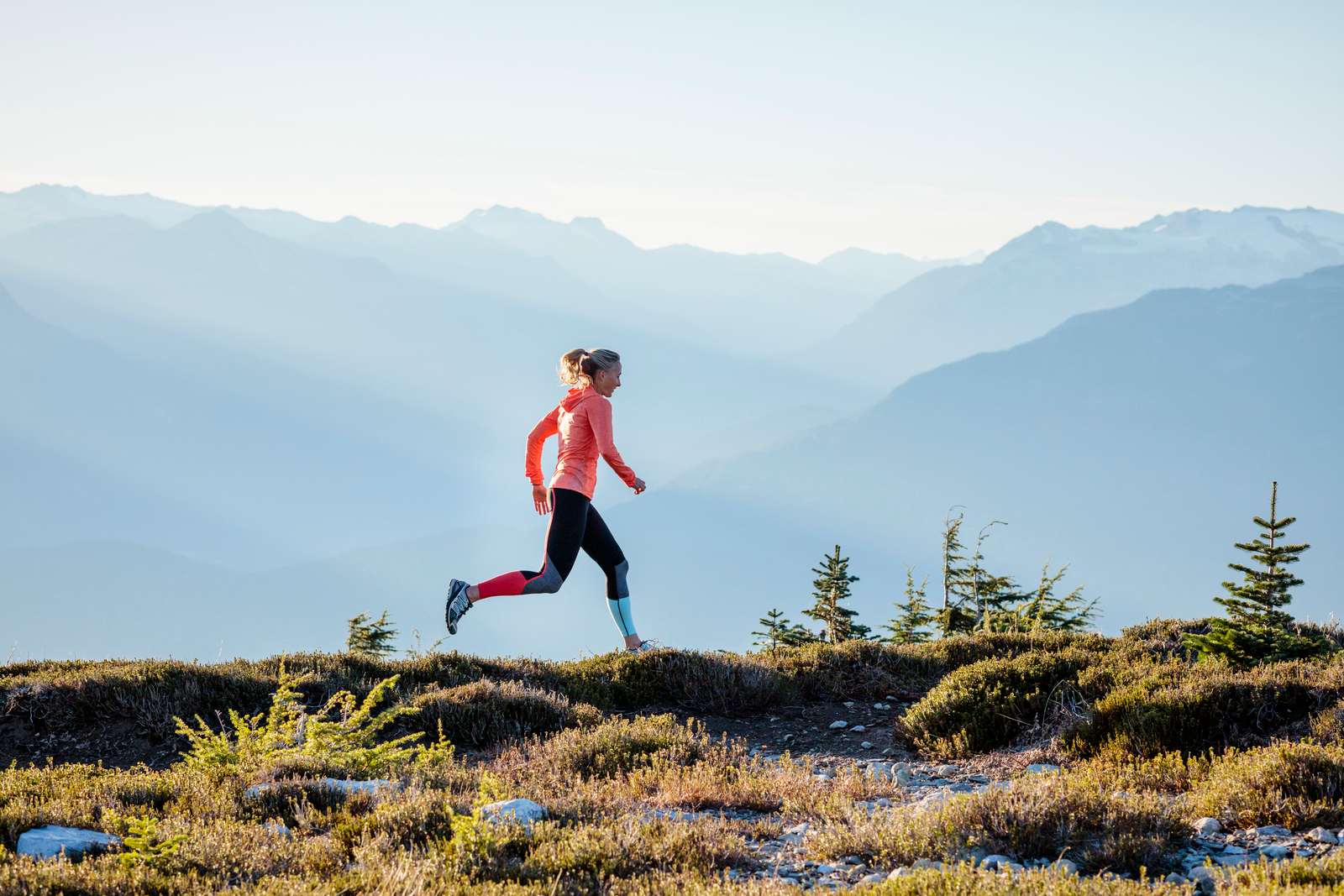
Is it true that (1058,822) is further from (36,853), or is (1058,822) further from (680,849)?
(36,853)

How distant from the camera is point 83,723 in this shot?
6.89 metres

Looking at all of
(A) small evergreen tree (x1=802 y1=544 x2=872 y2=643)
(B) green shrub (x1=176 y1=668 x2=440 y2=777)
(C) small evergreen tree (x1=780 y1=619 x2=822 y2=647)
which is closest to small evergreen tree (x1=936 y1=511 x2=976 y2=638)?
(A) small evergreen tree (x1=802 y1=544 x2=872 y2=643)

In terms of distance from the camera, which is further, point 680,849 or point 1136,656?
point 1136,656

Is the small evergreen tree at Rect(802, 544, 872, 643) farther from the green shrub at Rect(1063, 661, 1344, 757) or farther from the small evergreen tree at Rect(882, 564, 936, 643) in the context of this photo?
the green shrub at Rect(1063, 661, 1344, 757)

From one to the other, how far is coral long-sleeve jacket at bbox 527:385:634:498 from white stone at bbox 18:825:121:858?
456 cm

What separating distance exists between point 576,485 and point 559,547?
574 mm

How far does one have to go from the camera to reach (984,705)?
6.36 m

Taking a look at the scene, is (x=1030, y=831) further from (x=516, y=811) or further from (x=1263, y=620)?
(x=1263, y=620)

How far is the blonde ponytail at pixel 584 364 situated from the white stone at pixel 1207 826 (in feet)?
17.8

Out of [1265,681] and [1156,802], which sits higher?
[1265,681]

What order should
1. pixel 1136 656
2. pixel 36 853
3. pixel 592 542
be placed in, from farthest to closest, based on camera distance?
pixel 592 542 < pixel 1136 656 < pixel 36 853

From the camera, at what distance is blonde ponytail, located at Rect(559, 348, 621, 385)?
8.14 metres

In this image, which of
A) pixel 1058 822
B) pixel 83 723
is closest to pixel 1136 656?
pixel 1058 822

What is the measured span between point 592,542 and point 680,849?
467 cm
